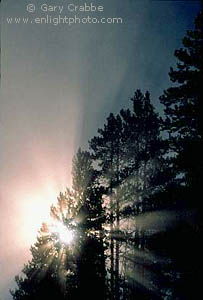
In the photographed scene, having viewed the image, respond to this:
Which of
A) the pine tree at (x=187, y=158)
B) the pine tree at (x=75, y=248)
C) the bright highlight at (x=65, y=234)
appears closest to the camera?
the pine tree at (x=187, y=158)

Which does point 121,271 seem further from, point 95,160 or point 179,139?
point 179,139

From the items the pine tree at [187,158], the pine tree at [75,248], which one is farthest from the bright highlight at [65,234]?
the pine tree at [187,158]

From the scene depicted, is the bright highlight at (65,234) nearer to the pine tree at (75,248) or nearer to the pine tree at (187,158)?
the pine tree at (75,248)

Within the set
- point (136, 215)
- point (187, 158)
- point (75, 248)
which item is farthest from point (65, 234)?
point (187, 158)

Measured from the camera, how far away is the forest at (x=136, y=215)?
10.5 meters

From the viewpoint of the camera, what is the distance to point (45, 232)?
18.6m

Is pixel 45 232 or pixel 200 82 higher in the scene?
pixel 200 82

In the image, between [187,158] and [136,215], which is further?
[136,215]

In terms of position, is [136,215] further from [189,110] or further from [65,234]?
[189,110]

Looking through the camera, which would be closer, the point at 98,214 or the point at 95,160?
the point at 98,214

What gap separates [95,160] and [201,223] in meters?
11.6

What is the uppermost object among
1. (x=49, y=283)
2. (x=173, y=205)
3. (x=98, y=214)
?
(x=173, y=205)

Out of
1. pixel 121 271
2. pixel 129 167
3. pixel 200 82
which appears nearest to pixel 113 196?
pixel 129 167

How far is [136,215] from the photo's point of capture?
59.4 feet
